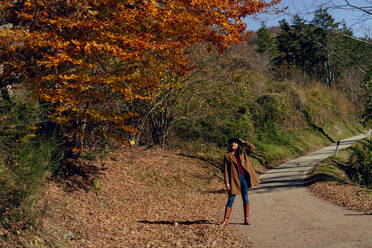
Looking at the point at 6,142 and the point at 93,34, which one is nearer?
the point at 6,142

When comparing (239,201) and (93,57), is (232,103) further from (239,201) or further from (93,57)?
(93,57)

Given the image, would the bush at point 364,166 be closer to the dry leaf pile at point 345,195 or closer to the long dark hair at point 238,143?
the dry leaf pile at point 345,195

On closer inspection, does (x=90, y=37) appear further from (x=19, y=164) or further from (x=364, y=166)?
(x=364, y=166)

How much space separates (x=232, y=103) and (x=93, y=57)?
10925 mm

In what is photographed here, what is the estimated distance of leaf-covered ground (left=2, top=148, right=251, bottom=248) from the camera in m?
6.44

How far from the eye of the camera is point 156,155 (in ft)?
48.8

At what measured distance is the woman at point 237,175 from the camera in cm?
725

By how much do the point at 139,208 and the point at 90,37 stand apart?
5097 millimetres

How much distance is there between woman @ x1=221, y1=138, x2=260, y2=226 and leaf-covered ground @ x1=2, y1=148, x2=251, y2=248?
2.31 feet

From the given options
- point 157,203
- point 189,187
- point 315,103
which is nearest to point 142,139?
point 189,187

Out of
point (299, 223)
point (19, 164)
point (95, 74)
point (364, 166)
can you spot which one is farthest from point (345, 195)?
point (19, 164)

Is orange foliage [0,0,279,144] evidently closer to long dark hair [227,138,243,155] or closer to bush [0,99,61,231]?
bush [0,99,61,231]

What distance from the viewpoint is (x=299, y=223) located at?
734cm

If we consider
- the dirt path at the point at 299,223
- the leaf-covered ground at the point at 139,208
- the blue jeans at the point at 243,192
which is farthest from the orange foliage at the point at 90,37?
the dirt path at the point at 299,223
